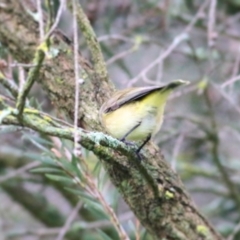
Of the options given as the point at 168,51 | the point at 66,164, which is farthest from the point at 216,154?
the point at 66,164

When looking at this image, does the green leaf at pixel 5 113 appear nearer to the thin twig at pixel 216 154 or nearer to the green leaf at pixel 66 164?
the green leaf at pixel 66 164

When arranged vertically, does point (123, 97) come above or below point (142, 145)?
above

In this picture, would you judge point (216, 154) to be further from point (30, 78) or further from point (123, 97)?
point (30, 78)

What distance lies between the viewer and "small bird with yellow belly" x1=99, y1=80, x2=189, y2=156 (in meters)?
1.63

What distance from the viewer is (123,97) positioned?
1.70 metres

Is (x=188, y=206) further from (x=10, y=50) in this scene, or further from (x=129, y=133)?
(x=10, y=50)

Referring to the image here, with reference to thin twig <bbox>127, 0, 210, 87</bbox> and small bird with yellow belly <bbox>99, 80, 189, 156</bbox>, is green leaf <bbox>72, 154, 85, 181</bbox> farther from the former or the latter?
thin twig <bbox>127, 0, 210, 87</bbox>

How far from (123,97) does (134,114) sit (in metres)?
0.06

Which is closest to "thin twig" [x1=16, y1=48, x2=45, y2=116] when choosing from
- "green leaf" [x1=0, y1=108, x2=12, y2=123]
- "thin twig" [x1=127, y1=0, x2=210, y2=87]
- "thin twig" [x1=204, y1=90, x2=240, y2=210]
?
"green leaf" [x1=0, y1=108, x2=12, y2=123]

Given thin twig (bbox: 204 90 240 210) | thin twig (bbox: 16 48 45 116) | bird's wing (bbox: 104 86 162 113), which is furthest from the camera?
thin twig (bbox: 204 90 240 210)

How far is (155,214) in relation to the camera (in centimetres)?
178

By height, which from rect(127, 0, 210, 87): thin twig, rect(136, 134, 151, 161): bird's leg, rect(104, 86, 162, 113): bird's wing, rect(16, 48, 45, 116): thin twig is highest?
rect(127, 0, 210, 87): thin twig

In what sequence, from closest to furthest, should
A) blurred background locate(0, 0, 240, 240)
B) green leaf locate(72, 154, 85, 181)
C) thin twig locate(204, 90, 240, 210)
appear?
green leaf locate(72, 154, 85, 181) < thin twig locate(204, 90, 240, 210) < blurred background locate(0, 0, 240, 240)

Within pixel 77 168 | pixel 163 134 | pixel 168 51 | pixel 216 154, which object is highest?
pixel 168 51
